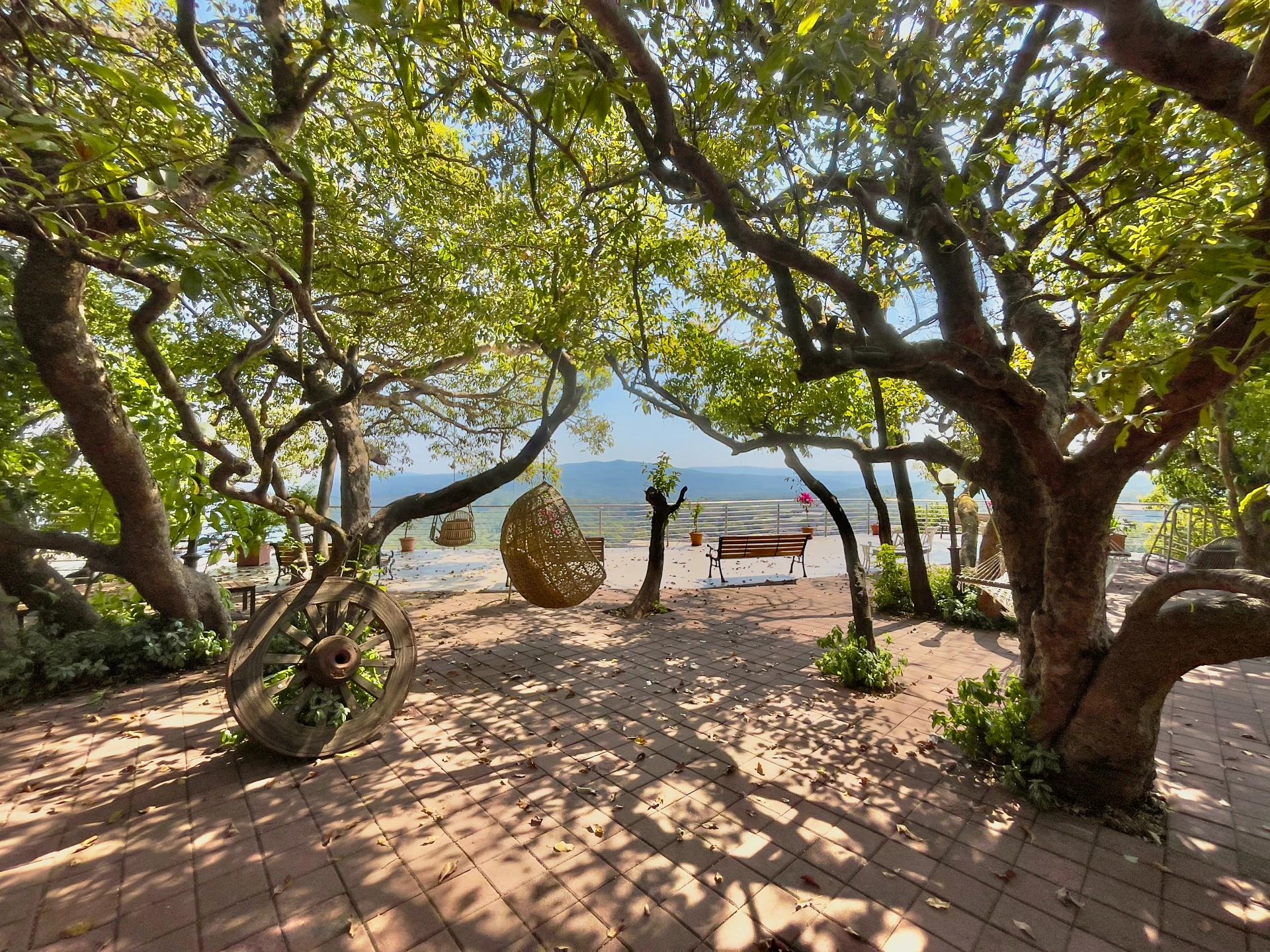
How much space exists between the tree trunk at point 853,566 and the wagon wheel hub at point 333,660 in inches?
150

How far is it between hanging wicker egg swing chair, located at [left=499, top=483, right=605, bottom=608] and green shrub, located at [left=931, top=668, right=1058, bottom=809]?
3.40m

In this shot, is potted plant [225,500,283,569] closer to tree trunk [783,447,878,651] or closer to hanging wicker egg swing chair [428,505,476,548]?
hanging wicker egg swing chair [428,505,476,548]

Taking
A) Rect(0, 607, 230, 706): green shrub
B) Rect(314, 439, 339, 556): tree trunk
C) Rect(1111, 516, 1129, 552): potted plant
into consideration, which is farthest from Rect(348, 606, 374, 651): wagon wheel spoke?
Rect(1111, 516, 1129, 552): potted plant

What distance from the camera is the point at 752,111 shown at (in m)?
1.97

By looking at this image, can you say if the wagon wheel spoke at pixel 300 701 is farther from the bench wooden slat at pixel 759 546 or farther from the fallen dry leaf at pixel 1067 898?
the bench wooden slat at pixel 759 546

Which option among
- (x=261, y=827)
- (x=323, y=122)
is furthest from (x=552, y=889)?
(x=323, y=122)

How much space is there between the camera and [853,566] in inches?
187

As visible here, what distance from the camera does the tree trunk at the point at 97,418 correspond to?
13.0ft

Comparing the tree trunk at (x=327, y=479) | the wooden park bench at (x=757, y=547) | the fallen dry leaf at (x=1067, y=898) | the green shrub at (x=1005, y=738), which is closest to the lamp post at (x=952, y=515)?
the wooden park bench at (x=757, y=547)

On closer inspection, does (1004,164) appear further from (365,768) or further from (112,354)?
(112,354)

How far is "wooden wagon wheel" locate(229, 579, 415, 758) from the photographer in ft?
10.0

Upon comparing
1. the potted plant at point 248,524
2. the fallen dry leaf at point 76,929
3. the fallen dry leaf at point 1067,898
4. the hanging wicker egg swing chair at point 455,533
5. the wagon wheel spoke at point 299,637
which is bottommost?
the fallen dry leaf at point 1067,898

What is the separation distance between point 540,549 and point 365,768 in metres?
2.52

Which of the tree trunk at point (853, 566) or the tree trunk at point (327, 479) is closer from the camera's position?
the tree trunk at point (853, 566)
